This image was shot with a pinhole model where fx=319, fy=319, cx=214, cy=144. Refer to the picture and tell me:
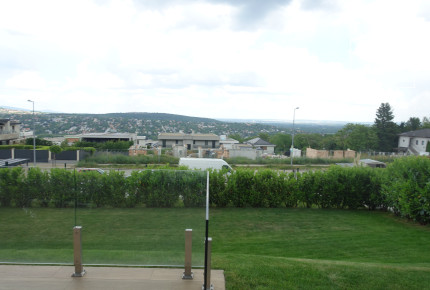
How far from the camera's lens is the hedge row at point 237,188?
522cm

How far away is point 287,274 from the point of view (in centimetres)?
495

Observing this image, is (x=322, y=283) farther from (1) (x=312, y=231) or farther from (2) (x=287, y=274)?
(1) (x=312, y=231)

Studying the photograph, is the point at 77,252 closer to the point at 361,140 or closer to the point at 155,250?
the point at 155,250

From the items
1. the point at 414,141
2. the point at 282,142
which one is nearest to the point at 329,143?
the point at 282,142

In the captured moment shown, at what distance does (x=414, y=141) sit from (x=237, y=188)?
49.0 m

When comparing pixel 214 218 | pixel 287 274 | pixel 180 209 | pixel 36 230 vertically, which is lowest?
pixel 214 218

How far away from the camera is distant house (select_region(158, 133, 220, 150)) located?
4725cm

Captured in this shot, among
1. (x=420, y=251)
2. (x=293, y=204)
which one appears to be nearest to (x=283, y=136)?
(x=293, y=204)

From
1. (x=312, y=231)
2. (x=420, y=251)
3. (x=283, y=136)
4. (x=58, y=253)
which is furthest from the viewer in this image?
(x=283, y=136)

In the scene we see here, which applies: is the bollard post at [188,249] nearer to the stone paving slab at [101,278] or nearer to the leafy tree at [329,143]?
the stone paving slab at [101,278]

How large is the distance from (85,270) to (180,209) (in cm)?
170

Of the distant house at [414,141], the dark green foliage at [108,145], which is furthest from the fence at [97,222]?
the distant house at [414,141]

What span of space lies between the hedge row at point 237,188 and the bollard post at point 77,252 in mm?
509

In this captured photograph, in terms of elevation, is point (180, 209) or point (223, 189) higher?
point (180, 209)
